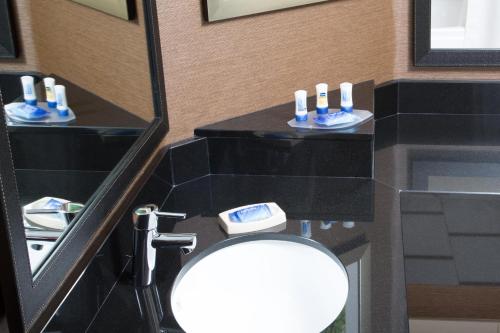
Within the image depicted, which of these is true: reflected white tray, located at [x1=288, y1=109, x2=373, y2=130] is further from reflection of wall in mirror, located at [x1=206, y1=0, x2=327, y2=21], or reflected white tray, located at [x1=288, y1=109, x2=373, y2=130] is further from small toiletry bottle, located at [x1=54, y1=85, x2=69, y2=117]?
small toiletry bottle, located at [x1=54, y1=85, x2=69, y2=117]

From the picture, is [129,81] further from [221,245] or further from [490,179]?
[490,179]

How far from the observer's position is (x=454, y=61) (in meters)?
2.12

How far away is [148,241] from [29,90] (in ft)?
1.34

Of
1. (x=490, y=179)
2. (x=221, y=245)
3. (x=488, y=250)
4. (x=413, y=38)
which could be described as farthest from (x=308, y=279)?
(x=413, y=38)

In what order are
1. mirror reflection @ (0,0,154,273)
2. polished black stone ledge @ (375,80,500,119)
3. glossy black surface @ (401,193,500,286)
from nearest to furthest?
mirror reflection @ (0,0,154,273)
glossy black surface @ (401,193,500,286)
polished black stone ledge @ (375,80,500,119)

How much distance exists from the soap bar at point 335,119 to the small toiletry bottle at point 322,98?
15mm

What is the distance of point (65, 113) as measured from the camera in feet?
3.90

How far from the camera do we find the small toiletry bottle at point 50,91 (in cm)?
113

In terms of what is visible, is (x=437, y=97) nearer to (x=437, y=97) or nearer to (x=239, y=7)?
(x=437, y=97)

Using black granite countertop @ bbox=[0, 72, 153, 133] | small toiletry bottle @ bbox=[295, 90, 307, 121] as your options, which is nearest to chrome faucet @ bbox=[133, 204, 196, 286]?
black granite countertop @ bbox=[0, 72, 153, 133]

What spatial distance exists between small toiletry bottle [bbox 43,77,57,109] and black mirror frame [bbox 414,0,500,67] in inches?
48.0

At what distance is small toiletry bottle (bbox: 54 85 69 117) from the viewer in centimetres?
116

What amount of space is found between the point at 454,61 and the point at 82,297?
1312mm

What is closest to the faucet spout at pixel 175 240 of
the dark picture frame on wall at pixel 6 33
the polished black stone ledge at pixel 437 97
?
the dark picture frame on wall at pixel 6 33
